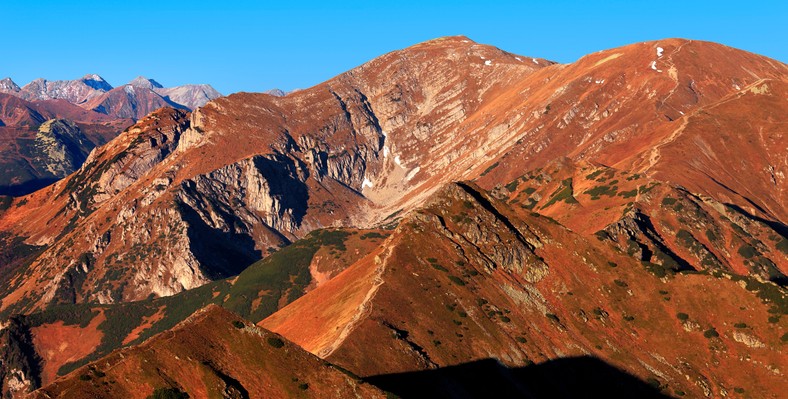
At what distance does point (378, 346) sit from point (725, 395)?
77.8 m

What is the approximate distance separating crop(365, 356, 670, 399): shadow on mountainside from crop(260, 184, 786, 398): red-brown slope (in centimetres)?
243

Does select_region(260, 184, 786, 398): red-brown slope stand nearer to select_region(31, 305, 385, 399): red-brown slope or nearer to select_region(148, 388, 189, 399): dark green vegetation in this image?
select_region(31, 305, 385, 399): red-brown slope

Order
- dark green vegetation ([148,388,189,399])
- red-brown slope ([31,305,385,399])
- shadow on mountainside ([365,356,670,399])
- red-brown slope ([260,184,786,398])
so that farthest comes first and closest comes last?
red-brown slope ([260,184,786,398])
shadow on mountainside ([365,356,670,399])
red-brown slope ([31,305,385,399])
dark green vegetation ([148,388,189,399])

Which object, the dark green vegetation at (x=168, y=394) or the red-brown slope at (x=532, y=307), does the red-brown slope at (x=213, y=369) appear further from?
the red-brown slope at (x=532, y=307)

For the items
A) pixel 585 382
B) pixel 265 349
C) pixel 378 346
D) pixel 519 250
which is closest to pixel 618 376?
pixel 585 382

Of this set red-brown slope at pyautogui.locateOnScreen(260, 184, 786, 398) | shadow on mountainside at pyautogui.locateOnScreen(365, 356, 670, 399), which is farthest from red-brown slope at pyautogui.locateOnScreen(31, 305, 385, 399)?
red-brown slope at pyautogui.locateOnScreen(260, 184, 786, 398)

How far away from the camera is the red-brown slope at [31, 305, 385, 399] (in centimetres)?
7844

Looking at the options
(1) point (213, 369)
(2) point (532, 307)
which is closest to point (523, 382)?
(2) point (532, 307)

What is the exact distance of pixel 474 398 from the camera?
119812 millimetres

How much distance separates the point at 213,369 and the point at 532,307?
9084 centimetres

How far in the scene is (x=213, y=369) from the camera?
84.9 meters

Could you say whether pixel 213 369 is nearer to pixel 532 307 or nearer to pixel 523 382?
pixel 523 382

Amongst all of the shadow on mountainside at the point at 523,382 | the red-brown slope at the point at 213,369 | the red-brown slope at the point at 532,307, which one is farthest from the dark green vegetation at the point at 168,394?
the red-brown slope at the point at 532,307

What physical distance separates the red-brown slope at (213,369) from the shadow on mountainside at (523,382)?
18.9m
